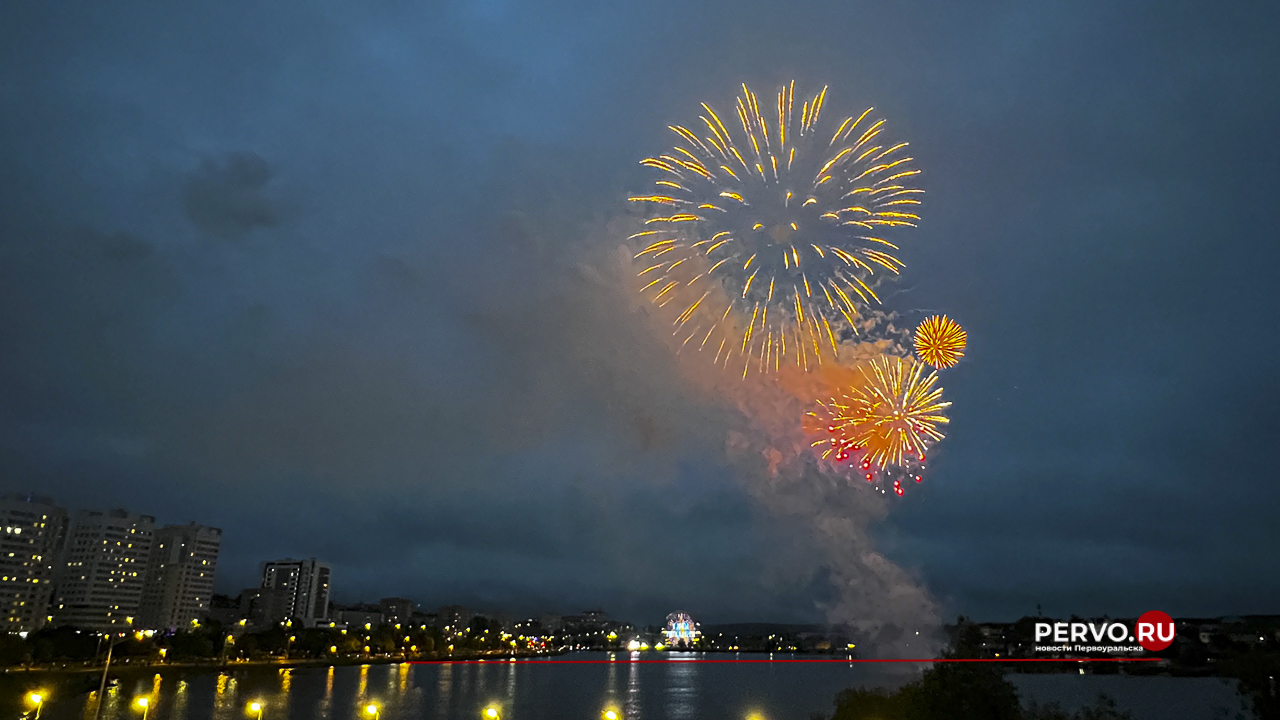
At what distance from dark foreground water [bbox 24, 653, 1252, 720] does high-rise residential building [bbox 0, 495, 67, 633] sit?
60848mm

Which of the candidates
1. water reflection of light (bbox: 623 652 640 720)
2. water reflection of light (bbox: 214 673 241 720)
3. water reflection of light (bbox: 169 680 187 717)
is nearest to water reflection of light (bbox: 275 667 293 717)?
water reflection of light (bbox: 214 673 241 720)

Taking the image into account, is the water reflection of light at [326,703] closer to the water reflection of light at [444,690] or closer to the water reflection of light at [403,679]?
the water reflection of light at [403,679]

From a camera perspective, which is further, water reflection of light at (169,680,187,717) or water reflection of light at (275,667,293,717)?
water reflection of light at (275,667,293,717)

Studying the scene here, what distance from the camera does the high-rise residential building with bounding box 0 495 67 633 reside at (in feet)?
538

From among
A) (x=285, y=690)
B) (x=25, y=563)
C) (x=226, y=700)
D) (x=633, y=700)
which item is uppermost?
(x=25, y=563)

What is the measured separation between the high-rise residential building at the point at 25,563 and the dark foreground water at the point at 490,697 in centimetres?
6085

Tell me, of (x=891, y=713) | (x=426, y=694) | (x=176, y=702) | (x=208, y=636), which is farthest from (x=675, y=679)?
(x=891, y=713)

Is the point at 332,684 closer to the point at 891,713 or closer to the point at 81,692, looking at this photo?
the point at 81,692

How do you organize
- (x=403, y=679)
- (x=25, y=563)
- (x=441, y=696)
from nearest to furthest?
(x=441, y=696) < (x=403, y=679) < (x=25, y=563)

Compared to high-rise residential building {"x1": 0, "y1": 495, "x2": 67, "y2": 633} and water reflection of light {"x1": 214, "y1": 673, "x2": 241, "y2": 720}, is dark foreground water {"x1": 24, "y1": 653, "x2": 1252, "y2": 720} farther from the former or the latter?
high-rise residential building {"x1": 0, "y1": 495, "x2": 67, "y2": 633}

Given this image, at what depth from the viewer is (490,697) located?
110 metres

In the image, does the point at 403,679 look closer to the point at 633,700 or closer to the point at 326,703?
the point at 633,700

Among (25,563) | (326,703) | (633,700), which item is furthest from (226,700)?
(25,563)

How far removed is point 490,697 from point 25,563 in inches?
4872
